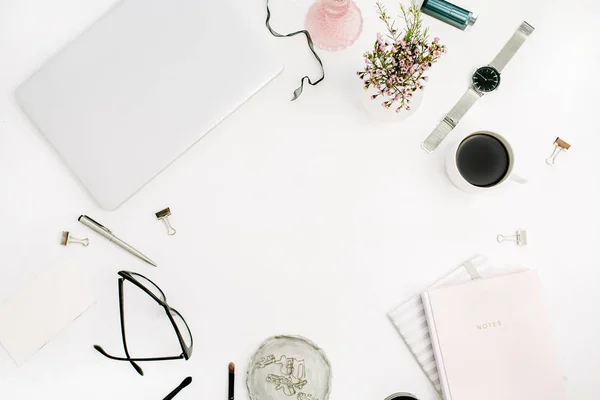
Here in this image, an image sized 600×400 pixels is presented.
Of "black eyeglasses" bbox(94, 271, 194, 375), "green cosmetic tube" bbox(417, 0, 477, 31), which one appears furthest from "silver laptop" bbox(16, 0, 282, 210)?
"green cosmetic tube" bbox(417, 0, 477, 31)

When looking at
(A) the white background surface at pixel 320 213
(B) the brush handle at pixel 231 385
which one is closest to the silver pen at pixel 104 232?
(A) the white background surface at pixel 320 213

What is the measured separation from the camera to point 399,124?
35.9 inches

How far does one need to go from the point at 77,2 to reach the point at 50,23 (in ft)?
0.21

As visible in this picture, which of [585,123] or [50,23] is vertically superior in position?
[50,23]

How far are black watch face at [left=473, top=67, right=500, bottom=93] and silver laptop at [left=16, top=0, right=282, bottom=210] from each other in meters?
0.39

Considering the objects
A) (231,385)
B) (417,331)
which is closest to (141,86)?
(231,385)

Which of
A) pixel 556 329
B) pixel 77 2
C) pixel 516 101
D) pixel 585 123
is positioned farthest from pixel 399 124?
pixel 77 2

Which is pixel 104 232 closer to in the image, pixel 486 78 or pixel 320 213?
pixel 320 213

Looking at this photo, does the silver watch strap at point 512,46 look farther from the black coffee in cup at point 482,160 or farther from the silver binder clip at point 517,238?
the silver binder clip at point 517,238

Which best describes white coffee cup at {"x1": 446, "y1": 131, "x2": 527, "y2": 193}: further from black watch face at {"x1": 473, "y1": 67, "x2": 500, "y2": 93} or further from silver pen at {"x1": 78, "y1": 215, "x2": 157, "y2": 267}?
silver pen at {"x1": 78, "y1": 215, "x2": 157, "y2": 267}

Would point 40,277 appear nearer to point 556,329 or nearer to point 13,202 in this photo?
point 13,202

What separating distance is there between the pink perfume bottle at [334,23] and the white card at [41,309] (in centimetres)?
62

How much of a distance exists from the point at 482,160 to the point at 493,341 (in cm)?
33

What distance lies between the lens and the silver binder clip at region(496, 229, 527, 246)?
35.5 inches
